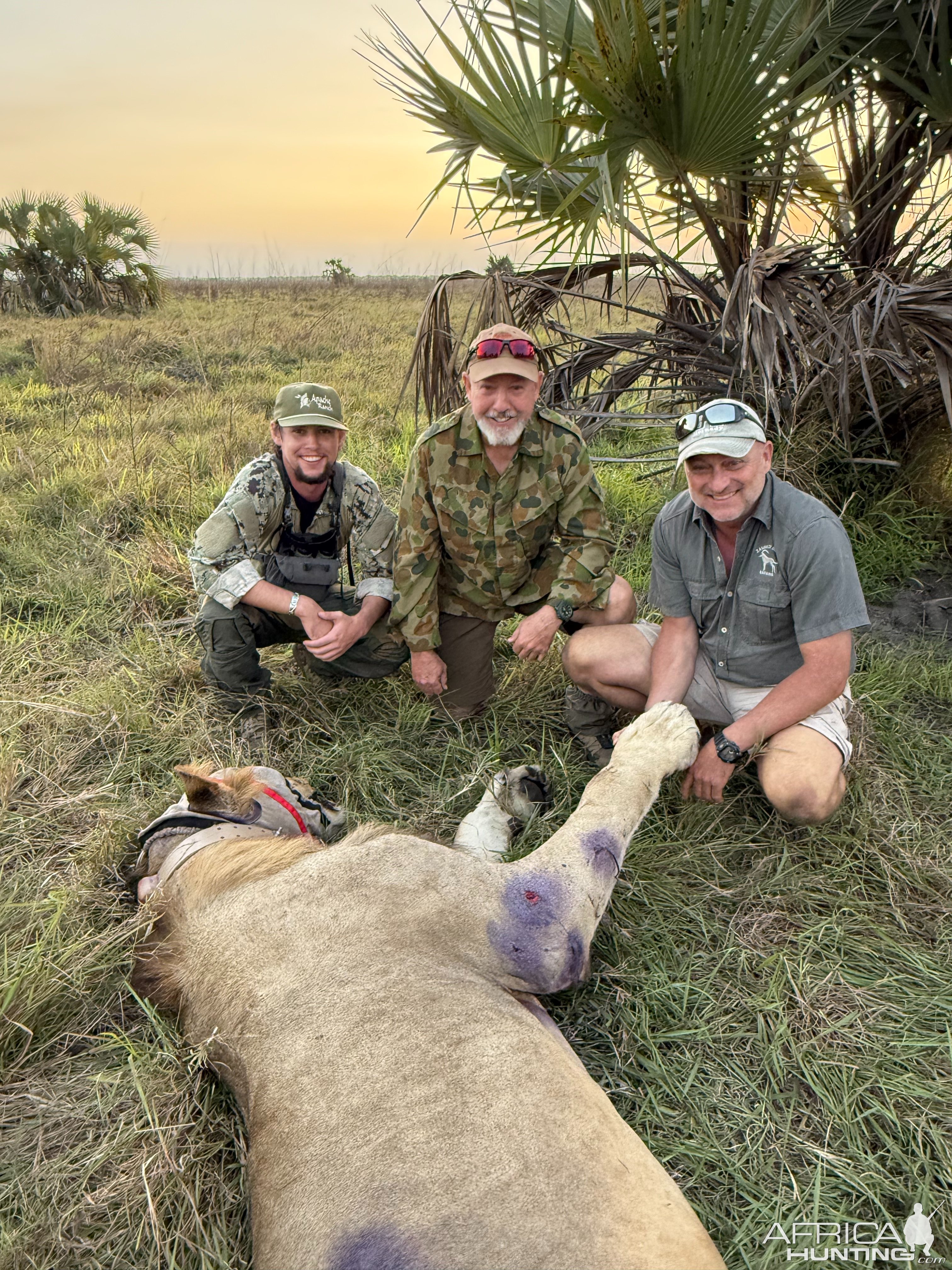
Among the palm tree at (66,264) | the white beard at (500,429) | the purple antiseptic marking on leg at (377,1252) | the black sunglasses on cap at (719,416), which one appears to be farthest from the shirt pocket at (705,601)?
the palm tree at (66,264)

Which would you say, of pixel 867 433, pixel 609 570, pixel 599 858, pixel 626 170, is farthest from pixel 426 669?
pixel 867 433

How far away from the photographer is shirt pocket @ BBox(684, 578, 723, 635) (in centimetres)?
334

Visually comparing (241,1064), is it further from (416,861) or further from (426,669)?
(426,669)

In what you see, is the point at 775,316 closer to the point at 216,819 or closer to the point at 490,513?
the point at 490,513

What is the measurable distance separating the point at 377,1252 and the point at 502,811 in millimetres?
1719

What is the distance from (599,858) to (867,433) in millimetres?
3507

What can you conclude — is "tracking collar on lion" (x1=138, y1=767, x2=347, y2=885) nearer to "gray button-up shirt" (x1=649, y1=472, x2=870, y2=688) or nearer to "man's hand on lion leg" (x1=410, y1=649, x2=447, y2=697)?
"man's hand on lion leg" (x1=410, y1=649, x2=447, y2=697)

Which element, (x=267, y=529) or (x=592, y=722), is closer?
(x=592, y=722)

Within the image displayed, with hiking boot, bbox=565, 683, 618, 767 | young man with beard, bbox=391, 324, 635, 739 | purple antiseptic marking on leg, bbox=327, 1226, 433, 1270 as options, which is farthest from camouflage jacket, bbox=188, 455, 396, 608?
purple antiseptic marking on leg, bbox=327, 1226, 433, 1270

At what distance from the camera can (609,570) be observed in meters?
4.00

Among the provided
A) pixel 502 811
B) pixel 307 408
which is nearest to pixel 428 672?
pixel 502 811

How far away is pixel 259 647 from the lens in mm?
A: 4180

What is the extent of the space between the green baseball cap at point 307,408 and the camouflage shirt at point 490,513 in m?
0.39

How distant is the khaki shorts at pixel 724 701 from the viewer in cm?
329
